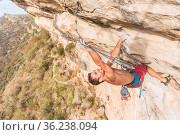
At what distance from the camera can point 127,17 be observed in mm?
1670

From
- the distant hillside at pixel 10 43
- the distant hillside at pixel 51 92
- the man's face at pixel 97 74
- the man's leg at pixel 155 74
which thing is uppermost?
the man's leg at pixel 155 74

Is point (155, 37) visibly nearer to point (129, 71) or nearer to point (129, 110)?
point (129, 71)

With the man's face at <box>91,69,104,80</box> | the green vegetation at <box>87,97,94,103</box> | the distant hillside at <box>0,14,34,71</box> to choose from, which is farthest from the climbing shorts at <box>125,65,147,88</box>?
the distant hillside at <box>0,14,34,71</box>

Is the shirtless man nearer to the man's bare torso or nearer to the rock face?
the man's bare torso

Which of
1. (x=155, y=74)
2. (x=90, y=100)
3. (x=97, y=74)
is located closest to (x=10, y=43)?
(x=90, y=100)

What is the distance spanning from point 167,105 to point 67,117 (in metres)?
6.53

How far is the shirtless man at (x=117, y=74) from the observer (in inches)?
79.1

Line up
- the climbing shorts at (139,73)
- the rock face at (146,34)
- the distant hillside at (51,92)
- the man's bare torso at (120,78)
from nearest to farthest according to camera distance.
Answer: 1. the rock face at (146,34)
2. the man's bare torso at (120,78)
3. the climbing shorts at (139,73)
4. the distant hillside at (51,92)

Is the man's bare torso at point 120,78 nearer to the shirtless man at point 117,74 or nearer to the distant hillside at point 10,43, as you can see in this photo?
the shirtless man at point 117,74

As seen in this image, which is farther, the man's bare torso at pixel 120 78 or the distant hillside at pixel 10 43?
the distant hillside at pixel 10 43

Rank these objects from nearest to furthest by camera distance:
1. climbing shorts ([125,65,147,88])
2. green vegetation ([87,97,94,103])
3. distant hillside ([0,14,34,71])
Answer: climbing shorts ([125,65,147,88])
green vegetation ([87,97,94,103])
distant hillside ([0,14,34,71])

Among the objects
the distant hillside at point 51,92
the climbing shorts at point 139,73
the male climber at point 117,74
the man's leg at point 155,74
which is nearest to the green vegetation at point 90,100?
the distant hillside at point 51,92

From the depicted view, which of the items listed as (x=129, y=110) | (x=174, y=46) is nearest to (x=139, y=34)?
(x=174, y=46)

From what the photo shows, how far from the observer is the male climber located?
2.01 meters
